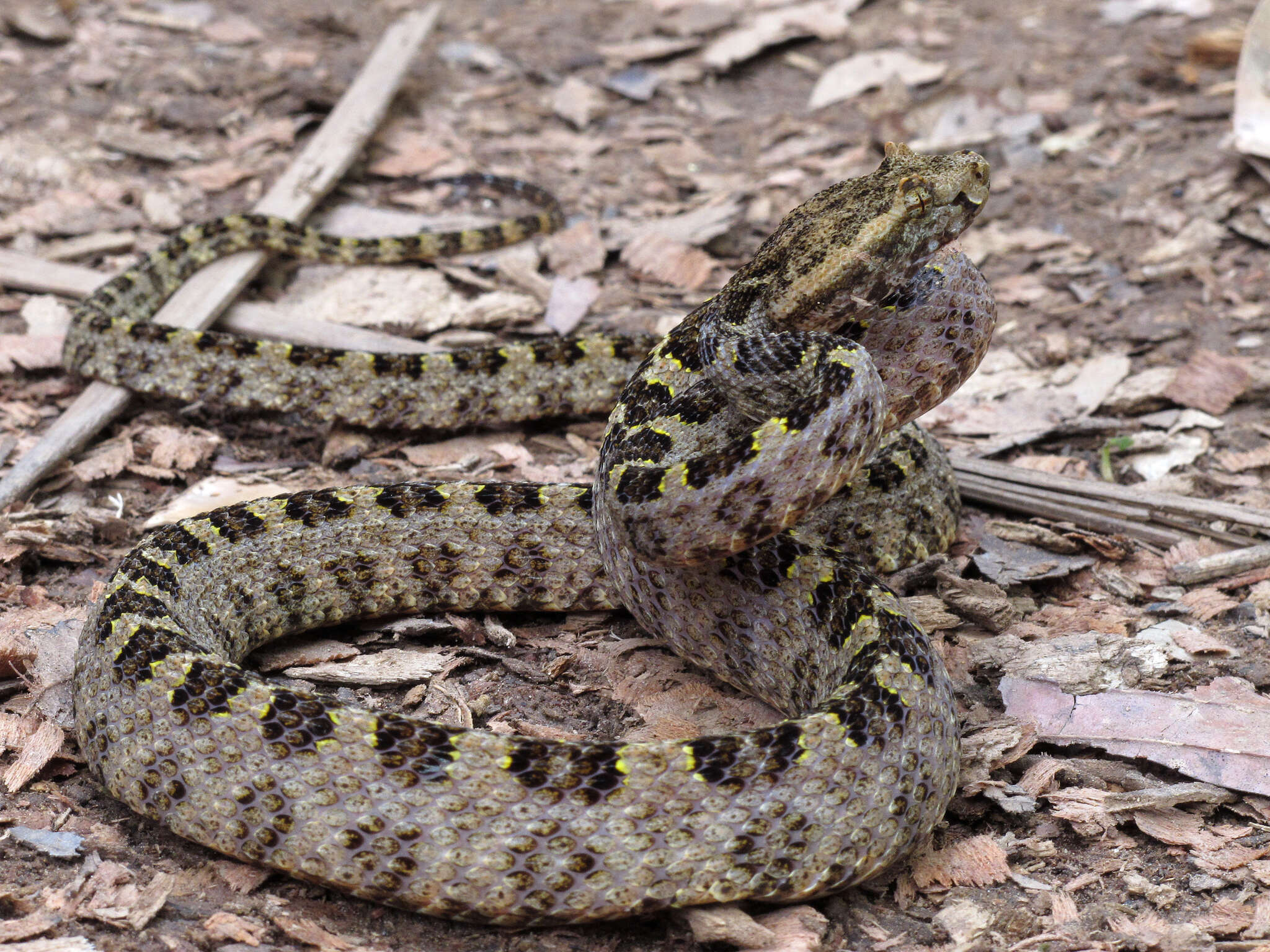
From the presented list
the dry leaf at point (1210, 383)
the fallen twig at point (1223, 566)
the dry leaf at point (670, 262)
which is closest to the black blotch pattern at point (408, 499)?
the dry leaf at point (670, 262)

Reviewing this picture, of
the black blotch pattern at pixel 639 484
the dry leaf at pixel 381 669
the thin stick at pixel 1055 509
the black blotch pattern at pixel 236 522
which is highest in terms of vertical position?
the black blotch pattern at pixel 639 484

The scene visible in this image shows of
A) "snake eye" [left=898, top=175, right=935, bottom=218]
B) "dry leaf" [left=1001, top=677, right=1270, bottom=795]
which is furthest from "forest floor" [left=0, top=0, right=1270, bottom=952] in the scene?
"snake eye" [left=898, top=175, right=935, bottom=218]

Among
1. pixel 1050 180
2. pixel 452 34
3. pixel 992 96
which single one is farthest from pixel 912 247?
pixel 452 34

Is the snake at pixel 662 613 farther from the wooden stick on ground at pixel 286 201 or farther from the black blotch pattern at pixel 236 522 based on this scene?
the wooden stick on ground at pixel 286 201

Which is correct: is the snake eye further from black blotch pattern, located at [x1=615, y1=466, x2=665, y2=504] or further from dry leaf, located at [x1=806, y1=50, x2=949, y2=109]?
dry leaf, located at [x1=806, y1=50, x2=949, y2=109]

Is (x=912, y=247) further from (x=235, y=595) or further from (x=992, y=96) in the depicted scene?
(x=992, y=96)

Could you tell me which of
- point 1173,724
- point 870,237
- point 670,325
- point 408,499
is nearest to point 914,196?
point 870,237
